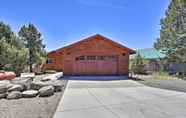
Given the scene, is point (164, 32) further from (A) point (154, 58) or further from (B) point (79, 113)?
(B) point (79, 113)

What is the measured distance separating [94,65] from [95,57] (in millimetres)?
849

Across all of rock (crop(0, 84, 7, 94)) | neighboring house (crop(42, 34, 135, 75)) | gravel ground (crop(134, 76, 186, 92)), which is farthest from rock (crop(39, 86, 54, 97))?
neighboring house (crop(42, 34, 135, 75))

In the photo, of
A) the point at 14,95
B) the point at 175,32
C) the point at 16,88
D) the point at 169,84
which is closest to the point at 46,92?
the point at 14,95

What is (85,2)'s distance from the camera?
709 inches

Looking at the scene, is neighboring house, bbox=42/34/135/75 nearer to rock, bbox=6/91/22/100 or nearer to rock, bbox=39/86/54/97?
rock, bbox=39/86/54/97

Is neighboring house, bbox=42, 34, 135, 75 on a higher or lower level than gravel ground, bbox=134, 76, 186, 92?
higher

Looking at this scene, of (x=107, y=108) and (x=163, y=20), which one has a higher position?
(x=163, y=20)

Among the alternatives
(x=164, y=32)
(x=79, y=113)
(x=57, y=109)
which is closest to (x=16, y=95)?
(x=57, y=109)

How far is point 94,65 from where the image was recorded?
76.4ft

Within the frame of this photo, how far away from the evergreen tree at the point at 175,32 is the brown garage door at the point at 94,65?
11477 millimetres

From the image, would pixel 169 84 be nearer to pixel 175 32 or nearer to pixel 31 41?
pixel 175 32

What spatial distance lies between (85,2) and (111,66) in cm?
801

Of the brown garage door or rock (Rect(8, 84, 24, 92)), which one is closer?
rock (Rect(8, 84, 24, 92))

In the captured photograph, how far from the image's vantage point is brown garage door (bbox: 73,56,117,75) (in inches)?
916
